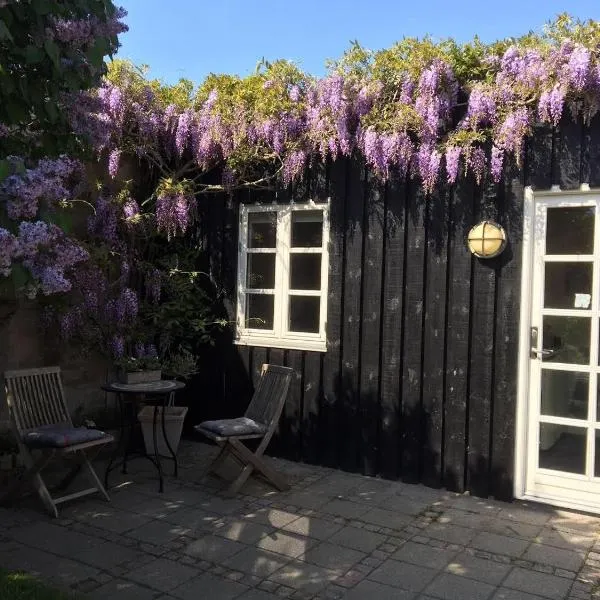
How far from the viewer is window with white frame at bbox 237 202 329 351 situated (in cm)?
539

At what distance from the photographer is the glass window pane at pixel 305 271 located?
543cm

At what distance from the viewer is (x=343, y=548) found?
3.65 metres

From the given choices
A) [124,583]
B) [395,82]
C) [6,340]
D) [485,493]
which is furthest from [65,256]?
[485,493]

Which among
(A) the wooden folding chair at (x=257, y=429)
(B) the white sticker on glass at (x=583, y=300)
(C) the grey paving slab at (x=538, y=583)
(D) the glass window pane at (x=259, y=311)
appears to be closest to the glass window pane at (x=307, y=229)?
(D) the glass window pane at (x=259, y=311)

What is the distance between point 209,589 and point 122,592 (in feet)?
1.39

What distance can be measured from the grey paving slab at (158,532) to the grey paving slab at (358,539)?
3.05 feet

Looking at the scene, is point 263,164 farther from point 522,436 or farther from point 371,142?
point 522,436

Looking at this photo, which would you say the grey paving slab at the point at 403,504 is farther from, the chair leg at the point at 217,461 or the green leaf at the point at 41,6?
the green leaf at the point at 41,6

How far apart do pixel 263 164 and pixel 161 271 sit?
1.38 meters

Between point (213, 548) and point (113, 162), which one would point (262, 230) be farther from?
point (213, 548)

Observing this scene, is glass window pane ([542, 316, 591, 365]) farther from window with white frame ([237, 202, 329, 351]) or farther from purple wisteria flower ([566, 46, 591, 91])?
window with white frame ([237, 202, 329, 351])

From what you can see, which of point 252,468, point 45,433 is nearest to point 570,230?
point 252,468

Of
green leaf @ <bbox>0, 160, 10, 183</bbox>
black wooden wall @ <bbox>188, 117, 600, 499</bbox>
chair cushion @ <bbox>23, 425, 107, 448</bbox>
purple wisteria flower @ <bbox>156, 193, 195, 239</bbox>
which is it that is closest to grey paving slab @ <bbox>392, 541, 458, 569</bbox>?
black wooden wall @ <bbox>188, 117, 600, 499</bbox>

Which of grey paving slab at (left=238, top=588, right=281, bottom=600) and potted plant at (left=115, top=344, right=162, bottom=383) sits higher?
potted plant at (left=115, top=344, right=162, bottom=383)
